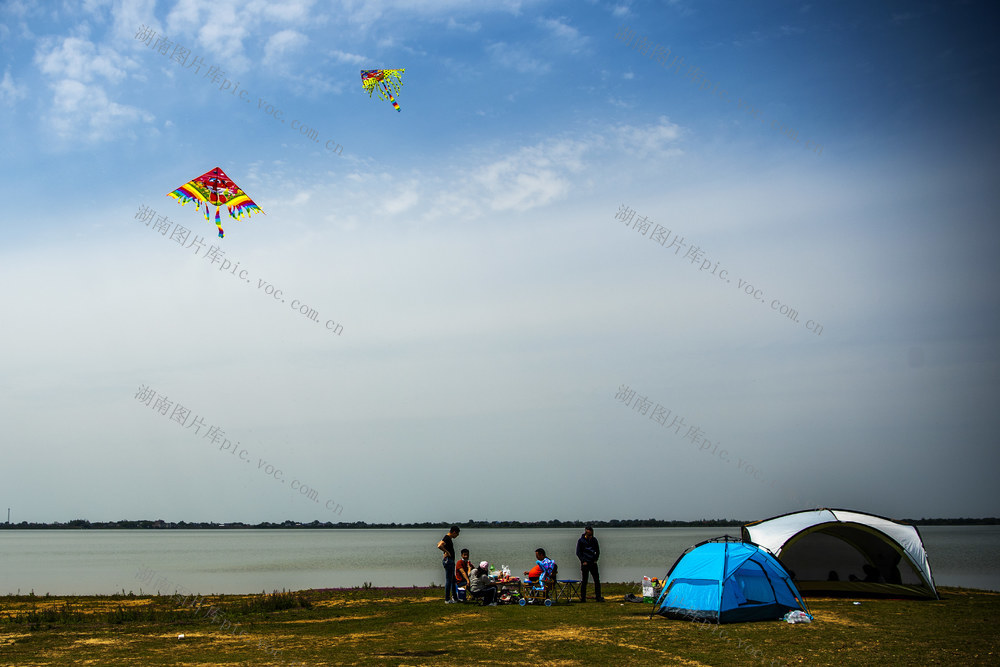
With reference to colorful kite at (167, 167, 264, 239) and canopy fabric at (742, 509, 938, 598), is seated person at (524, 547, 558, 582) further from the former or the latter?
colorful kite at (167, 167, 264, 239)

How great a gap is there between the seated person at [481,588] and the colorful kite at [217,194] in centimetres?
990

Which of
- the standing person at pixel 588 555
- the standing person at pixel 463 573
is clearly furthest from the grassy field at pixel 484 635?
the standing person at pixel 463 573

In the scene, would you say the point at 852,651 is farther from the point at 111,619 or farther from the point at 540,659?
the point at 111,619

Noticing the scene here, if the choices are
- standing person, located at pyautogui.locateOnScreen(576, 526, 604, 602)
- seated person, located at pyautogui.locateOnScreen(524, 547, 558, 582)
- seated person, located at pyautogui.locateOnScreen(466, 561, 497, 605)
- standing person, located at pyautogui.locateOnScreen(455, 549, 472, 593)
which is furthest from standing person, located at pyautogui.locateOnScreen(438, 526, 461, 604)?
standing person, located at pyautogui.locateOnScreen(576, 526, 604, 602)

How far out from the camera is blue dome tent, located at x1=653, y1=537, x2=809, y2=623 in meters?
13.5

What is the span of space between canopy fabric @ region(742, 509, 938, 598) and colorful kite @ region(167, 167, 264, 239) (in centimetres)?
1445

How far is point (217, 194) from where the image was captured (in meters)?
15.8

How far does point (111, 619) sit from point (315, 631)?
5.29 meters

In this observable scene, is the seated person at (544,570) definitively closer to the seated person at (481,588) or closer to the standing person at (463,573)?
the seated person at (481,588)

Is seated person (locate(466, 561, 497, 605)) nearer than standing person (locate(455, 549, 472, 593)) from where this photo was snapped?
Yes

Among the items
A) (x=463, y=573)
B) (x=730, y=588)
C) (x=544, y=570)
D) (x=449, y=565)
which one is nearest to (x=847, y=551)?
(x=730, y=588)

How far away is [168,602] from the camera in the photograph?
19453 millimetres

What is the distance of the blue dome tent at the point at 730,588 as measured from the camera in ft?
44.4

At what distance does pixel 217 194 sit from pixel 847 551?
17849mm
